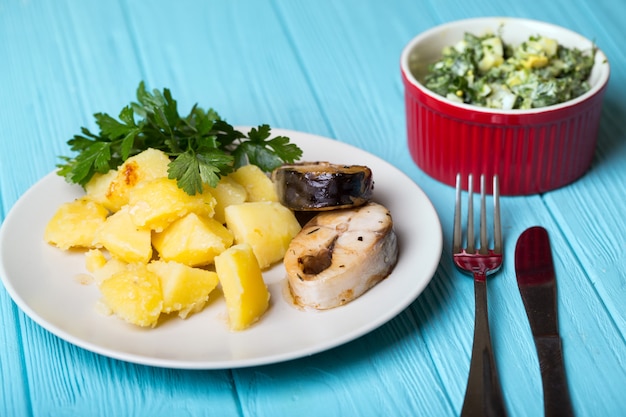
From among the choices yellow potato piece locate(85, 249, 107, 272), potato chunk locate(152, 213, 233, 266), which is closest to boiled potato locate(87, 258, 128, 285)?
yellow potato piece locate(85, 249, 107, 272)

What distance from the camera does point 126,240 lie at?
Result: 240cm

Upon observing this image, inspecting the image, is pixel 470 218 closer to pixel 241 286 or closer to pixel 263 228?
pixel 263 228

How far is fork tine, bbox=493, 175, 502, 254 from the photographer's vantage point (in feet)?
8.44

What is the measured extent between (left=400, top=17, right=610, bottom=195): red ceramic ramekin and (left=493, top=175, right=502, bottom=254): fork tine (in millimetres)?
130

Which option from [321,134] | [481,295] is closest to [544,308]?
[481,295]

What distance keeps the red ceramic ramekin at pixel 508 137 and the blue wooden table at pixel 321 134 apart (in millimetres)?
72

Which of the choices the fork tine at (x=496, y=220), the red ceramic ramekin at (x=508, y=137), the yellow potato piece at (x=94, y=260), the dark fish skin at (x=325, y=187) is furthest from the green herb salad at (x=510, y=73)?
the yellow potato piece at (x=94, y=260)

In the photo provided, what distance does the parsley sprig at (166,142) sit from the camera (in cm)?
262

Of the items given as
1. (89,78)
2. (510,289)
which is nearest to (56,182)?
(89,78)

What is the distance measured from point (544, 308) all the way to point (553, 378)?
11.0 inches

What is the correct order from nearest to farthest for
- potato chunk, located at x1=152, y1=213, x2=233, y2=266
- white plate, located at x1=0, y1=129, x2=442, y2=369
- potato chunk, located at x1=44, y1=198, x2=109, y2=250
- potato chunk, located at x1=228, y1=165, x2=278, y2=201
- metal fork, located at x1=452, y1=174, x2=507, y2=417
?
metal fork, located at x1=452, y1=174, x2=507, y2=417 → white plate, located at x1=0, y1=129, x2=442, y2=369 → potato chunk, located at x1=152, y1=213, x2=233, y2=266 → potato chunk, located at x1=44, y1=198, x2=109, y2=250 → potato chunk, located at x1=228, y1=165, x2=278, y2=201

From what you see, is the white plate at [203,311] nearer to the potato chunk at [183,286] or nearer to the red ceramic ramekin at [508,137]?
the potato chunk at [183,286]

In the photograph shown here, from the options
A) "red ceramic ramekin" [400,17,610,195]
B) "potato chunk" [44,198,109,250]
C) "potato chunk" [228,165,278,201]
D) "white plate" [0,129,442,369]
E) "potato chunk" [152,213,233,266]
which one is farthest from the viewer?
"red ceramic ramekin" [400,17,610,195]

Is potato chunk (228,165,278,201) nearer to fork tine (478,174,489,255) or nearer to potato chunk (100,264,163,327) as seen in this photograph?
potato chunk (100,264,163,327)
